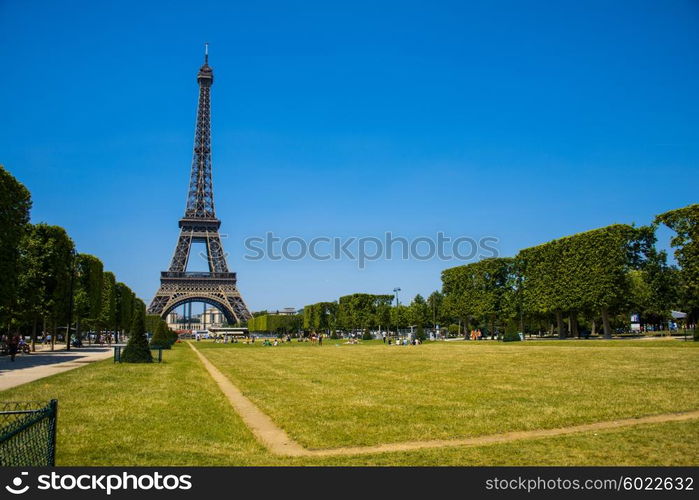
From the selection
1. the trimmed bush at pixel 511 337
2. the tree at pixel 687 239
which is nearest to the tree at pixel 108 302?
the trimmed bush at pixel 511 337

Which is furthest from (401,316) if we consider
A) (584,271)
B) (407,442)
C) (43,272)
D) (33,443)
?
(33,443)

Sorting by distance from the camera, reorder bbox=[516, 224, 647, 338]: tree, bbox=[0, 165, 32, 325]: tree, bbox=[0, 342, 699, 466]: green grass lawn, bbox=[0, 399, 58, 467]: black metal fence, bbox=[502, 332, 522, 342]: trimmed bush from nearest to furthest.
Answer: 1. bbox=[0, 399, 58, 467]: black metal fence
2. bbox=[0, 342, 699, 466]: green grass lawn
3. bbox=[0, 165, 32, 325]: tree
4. bbox=[516, 224, 647, 338]: tree
5. bbox=[502, 332, 522, 342]: trimmed bush

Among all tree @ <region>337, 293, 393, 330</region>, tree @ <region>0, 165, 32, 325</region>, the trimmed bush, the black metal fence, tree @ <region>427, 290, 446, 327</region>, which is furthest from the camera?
tree @ <region>337, 293, 393, 330</region>

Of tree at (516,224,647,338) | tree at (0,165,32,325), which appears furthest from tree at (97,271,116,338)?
tree at (516,224,647,338)

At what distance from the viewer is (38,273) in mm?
41500

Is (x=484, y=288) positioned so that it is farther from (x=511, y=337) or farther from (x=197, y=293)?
(x=197, y=293)

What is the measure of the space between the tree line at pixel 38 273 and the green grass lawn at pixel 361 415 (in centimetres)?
1431

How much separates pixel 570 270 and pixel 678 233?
12267 millimetres

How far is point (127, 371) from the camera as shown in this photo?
78.5 ft

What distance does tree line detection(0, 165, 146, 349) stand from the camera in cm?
3228

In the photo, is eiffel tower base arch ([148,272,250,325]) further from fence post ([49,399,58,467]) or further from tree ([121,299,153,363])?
fence post ([49,399,58,467])

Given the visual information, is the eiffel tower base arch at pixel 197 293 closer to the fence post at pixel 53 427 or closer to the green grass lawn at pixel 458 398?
the green grass lawn at pixel 458 398

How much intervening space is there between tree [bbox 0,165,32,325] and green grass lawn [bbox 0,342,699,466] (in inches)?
555
